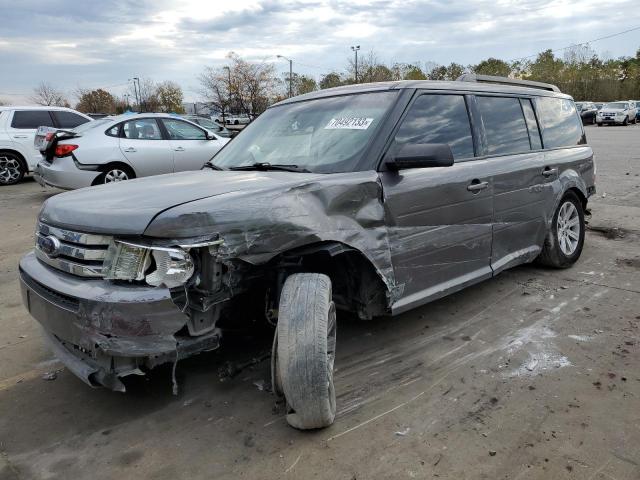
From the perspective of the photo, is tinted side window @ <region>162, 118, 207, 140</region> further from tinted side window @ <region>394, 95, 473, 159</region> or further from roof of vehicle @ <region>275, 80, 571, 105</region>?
tinted side window @ <region>394, 95, 473, 159</region>

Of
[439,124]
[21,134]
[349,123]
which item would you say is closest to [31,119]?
[21,134]

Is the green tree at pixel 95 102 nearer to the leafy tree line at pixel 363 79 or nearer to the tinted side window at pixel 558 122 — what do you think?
the leafy tree line at pixel 363 79

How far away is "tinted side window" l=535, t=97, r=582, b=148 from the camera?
15.9 feet

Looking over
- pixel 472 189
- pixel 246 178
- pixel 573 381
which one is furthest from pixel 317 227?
pixel 573 381

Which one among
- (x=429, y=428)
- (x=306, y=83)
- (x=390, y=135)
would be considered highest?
(x=306, y=83)

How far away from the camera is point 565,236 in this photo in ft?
16.9

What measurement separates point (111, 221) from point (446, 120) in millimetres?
2453

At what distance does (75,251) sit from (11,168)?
1128 cm

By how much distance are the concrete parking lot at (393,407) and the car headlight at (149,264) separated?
88 cm

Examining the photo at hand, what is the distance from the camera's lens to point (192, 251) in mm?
2463

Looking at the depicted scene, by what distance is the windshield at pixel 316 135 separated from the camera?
3.30 metres

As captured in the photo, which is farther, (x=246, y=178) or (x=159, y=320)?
(x=246, y=178)

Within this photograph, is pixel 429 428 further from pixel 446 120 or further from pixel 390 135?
pixel 446 120

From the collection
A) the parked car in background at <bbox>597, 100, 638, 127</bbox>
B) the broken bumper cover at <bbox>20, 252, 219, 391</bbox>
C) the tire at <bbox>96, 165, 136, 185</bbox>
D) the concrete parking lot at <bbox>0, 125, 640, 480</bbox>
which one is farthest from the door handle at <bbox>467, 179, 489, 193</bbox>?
the parked car in background at <bbox>597, 100, 638, 127</bbox>
